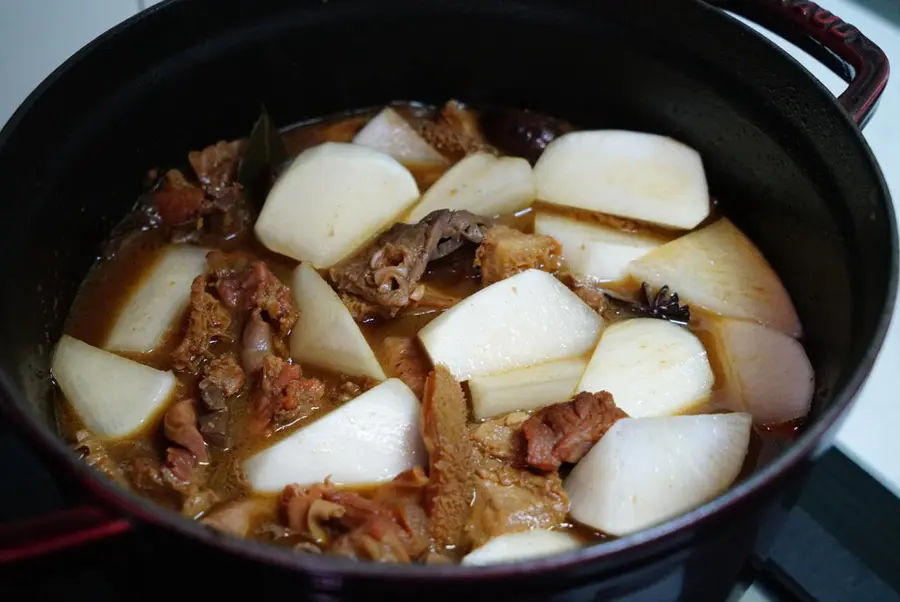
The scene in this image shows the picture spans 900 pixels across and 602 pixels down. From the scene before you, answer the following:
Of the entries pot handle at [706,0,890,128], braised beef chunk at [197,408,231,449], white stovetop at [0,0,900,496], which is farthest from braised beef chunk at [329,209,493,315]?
white stovetop at [0,0,900,496]

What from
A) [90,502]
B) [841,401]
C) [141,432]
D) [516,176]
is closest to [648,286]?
[516,176]

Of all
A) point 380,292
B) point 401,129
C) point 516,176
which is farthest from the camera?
point 401,129

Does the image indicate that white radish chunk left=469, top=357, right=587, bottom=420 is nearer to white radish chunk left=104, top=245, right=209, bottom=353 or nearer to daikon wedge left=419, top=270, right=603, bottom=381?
daikon wedge left=419, top=270, right=603, bottom=381

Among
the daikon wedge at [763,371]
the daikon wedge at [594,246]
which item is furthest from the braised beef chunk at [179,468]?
the daikon wedge at [763,371]

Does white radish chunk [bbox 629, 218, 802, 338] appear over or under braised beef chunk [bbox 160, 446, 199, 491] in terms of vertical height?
over

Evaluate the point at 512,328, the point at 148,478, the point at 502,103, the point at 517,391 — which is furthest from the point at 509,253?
the point at 148,478

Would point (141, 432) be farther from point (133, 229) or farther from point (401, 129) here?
point (401, 129)

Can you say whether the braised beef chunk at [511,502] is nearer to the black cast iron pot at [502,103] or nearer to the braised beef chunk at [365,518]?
the braised beef chunk at [365,518]
